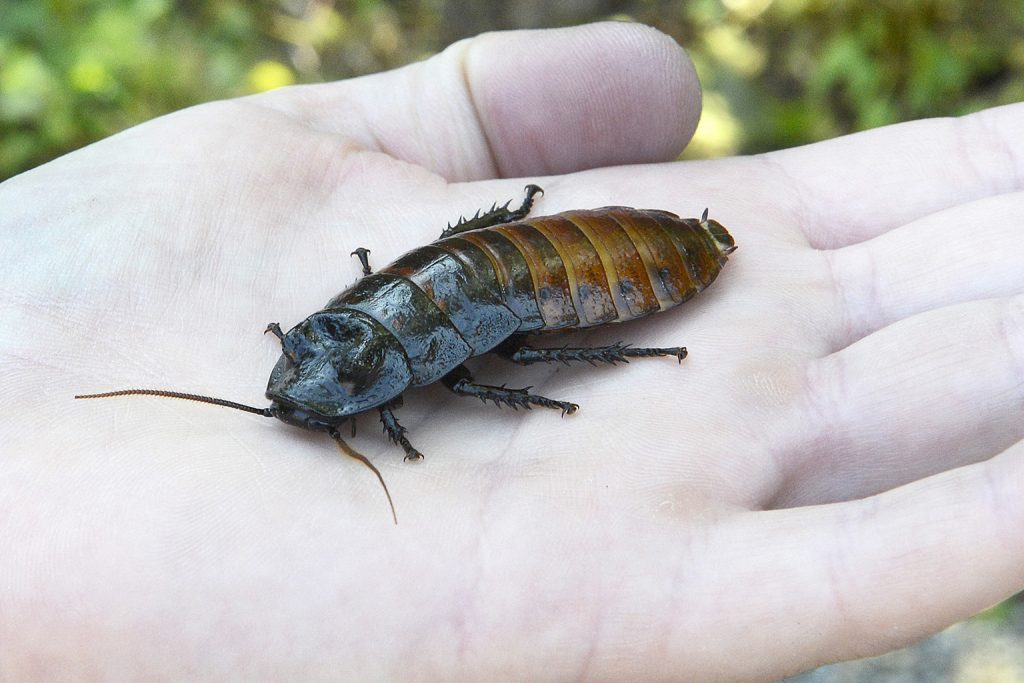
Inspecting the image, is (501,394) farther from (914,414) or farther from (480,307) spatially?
(914,414)

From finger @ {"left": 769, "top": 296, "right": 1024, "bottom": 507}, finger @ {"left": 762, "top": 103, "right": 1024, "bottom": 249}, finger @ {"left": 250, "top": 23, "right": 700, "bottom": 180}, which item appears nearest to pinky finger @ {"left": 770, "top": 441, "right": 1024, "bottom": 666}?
finger @ {"left": 769, "top": 296, "right": 1024, "bottom": 507}

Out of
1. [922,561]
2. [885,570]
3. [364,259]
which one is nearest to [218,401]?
[364,259]

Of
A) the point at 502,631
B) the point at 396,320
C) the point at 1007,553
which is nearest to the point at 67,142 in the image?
the point at 396,320

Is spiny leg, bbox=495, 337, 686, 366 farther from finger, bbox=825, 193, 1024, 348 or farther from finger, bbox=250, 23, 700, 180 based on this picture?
finger, bbox=250, 23, 700, 180

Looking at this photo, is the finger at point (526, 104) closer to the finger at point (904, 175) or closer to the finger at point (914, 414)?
the finger at point (904, 175)

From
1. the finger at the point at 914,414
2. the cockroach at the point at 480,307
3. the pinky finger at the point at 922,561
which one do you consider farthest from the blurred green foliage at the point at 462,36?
the pinky finger at the point at 922,561

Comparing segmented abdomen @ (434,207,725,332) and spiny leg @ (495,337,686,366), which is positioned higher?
segmented abdomen @ (434,207,725,332)

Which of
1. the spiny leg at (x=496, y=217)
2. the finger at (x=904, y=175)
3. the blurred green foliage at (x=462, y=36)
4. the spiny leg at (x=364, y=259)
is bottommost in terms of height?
the blurred green foliage at (x=462, y=36)
